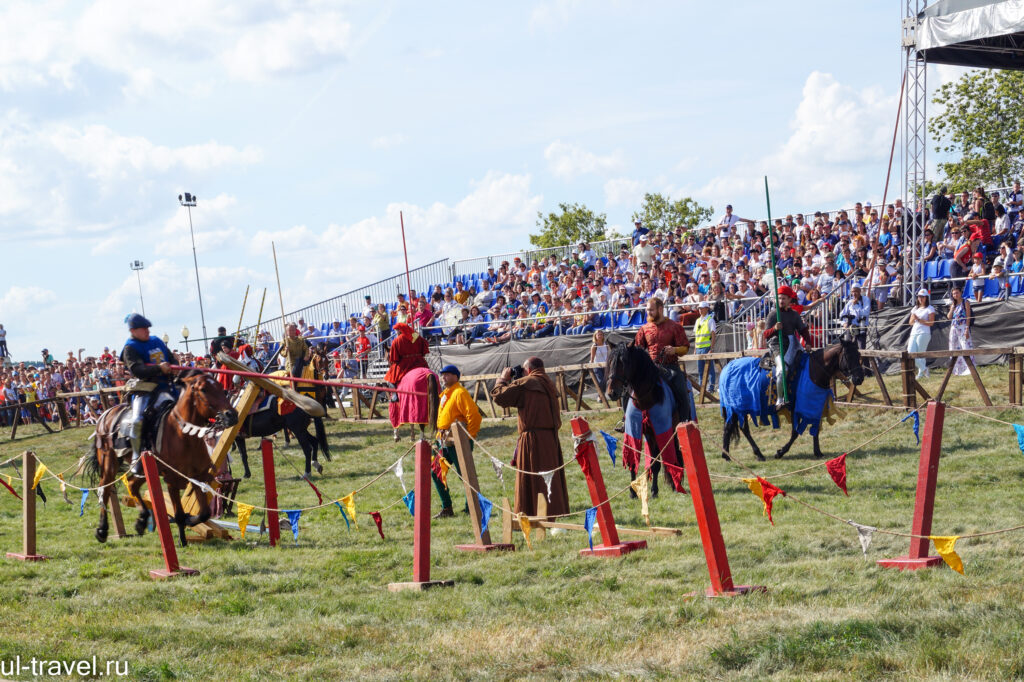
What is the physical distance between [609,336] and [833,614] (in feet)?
45.7

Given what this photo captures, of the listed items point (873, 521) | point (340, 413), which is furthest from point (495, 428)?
point (873, 521)

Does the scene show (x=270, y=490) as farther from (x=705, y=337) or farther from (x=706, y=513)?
(x=705, y=337)

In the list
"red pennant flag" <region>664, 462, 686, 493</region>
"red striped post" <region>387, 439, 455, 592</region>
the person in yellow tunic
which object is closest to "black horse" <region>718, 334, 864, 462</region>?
"red pennant flag" <region>664, 462, 686, 493</region>

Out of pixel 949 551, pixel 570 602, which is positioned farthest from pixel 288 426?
pixel 949 551

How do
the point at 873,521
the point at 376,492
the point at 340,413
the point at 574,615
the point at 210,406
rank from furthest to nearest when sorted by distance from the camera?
the point at 340,413, the point at 376,492, the point at 210,406, the point at 873,521, the point at 574,615

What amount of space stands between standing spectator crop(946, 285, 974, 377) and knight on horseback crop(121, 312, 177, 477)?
491 inches

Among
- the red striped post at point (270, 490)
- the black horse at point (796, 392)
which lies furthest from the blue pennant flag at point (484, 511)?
the black horse at point (796, 392)

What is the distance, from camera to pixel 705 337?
19.0 meters

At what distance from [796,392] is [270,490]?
747cm

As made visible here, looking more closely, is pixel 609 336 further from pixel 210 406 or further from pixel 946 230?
pixel 210 406

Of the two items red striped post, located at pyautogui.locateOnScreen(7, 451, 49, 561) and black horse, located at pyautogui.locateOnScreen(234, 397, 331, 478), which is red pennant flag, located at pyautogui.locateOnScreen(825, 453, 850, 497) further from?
black horse, located at pyautogui.locateOnScreen(234, 397, 331, 478)

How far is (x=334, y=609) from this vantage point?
7844 mm

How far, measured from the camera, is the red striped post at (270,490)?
1041cm

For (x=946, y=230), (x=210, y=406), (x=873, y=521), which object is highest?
(x=946, y=230)
